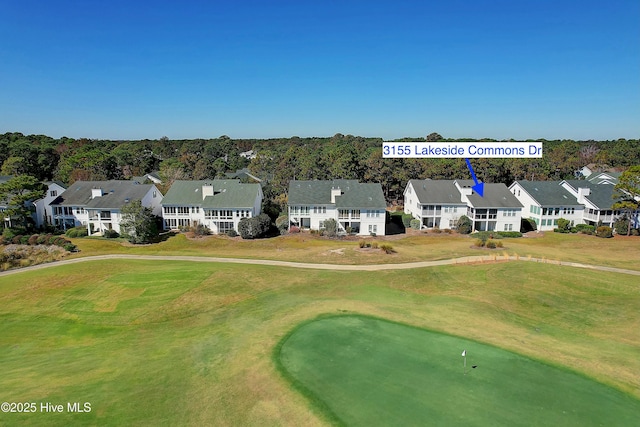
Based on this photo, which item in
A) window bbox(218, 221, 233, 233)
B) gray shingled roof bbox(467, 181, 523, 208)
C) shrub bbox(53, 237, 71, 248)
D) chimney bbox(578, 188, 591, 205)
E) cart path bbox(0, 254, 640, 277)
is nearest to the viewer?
cart path bbox(0, 254, 640, 277)

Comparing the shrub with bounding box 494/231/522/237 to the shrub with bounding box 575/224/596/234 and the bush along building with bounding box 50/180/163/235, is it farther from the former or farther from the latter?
the bush along building with bounding box 50/180/163/235

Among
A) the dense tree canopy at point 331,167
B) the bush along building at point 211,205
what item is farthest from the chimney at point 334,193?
the dense tree canopy at point 331,167

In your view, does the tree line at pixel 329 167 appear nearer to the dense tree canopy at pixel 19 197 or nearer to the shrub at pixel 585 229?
the dense tree canopy at pixel 19 197

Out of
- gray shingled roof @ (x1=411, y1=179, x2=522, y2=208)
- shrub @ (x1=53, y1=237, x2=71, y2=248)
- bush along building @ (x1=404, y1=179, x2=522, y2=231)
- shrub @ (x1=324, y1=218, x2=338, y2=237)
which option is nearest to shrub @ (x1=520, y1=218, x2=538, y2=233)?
bush along building @ (x1=404, y1=179, x2=522, y2=231)

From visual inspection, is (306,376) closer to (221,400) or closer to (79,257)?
(221,400)

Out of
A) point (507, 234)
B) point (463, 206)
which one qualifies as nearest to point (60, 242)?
point (463, 206)

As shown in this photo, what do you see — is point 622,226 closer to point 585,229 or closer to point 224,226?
point 585,229

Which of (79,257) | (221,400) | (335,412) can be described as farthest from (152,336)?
(79,257)
